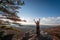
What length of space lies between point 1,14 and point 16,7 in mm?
1200

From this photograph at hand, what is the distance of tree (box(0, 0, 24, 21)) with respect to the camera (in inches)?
360

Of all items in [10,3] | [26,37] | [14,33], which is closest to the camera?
[26,37]

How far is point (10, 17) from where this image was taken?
31.6ft

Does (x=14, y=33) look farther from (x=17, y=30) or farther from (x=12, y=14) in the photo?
(x=12, y=14)

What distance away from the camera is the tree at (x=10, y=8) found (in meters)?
9.14

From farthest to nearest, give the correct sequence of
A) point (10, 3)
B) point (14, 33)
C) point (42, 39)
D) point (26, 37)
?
point (14, 33), point (10, 3), point (26, 37), point (42, 39)

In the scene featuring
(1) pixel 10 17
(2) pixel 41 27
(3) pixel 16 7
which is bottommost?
(2) pixel 41 27

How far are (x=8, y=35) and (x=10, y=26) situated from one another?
0.89m

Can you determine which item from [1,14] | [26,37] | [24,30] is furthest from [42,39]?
[1,14]

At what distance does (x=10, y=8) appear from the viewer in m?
9.59

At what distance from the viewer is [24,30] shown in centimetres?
953

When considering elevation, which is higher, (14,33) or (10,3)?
(10,3)

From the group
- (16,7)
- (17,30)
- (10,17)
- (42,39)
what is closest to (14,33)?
(17,30)

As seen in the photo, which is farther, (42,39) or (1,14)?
(1,14)
